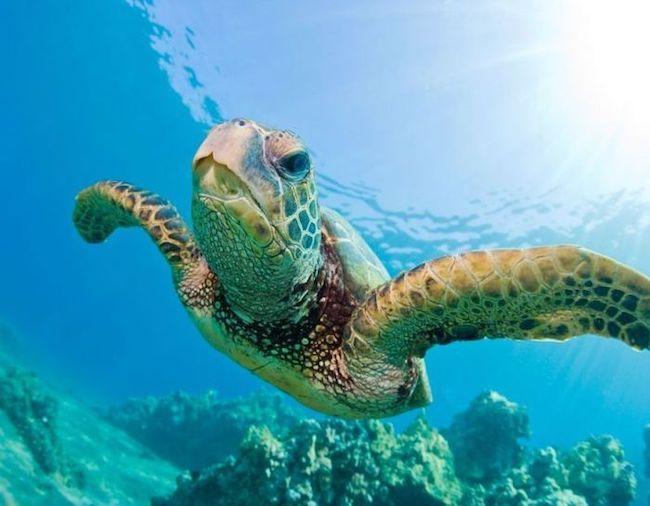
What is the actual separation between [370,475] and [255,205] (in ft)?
17.5

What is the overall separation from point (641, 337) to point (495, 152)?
2584cm

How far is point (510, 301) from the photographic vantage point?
8.55 feet

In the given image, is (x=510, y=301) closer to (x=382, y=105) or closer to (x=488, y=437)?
(x=488, y=437)

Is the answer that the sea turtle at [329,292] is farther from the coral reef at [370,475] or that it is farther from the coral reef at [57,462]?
the coral reef at [57,462]

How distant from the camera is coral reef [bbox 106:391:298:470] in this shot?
1466cm

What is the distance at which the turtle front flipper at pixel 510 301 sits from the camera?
2.42 m

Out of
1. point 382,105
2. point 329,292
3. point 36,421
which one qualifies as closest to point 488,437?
point 329,292

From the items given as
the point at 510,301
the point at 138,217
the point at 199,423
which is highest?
the point at 199,423

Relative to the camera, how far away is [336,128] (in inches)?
1129

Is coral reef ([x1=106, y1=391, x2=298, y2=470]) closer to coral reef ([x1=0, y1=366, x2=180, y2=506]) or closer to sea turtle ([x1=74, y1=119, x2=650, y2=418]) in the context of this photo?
coral reef ([x1=0, y1=366, x2=180, y2=506])

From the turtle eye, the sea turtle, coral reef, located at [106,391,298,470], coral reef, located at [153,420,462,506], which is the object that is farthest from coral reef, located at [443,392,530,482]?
the turtle eye

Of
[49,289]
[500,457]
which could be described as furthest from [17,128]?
[500,457]

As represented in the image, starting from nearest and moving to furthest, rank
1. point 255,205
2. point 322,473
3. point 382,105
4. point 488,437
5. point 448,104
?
point 255,205
point 322,473
point 488,437
point 448,104
point 382,105

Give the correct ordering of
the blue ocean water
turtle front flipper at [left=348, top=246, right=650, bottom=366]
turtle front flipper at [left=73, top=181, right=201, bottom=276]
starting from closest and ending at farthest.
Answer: turtle front flipper at [left=348, top=246, right=650, bottom=366], turtle front flipper at [left=73, top=181, right=201, bottom=276], the blue ocean water
